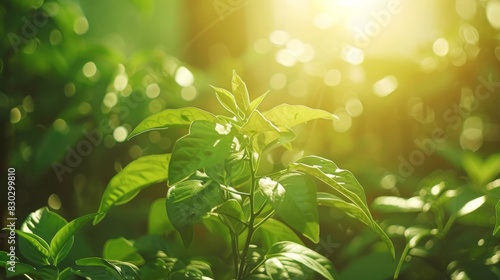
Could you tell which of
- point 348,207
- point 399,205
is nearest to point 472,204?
point 399,205

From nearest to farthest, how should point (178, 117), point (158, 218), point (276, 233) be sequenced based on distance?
point (178, 117)
point (276, 233)
point (158, 218)

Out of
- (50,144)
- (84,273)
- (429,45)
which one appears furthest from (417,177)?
(84,273)

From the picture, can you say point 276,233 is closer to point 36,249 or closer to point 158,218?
point 158,218

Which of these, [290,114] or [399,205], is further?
[399,205]

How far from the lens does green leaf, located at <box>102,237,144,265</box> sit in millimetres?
1154

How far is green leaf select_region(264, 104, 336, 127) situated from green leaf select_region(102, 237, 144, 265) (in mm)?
348

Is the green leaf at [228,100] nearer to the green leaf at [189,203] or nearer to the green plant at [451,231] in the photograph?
the green leaf at [189,203]

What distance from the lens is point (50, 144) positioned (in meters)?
1.79

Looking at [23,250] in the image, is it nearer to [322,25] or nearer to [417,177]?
[417,177]

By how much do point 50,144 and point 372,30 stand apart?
0.90 metres

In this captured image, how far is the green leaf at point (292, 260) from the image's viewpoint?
94 centimetres

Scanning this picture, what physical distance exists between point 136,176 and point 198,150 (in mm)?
216

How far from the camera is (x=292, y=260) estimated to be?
0.97m

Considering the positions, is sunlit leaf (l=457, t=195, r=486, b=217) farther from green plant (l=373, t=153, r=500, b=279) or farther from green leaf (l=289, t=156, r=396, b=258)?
green leaf (l=289, t=156, r=396, b=258)
